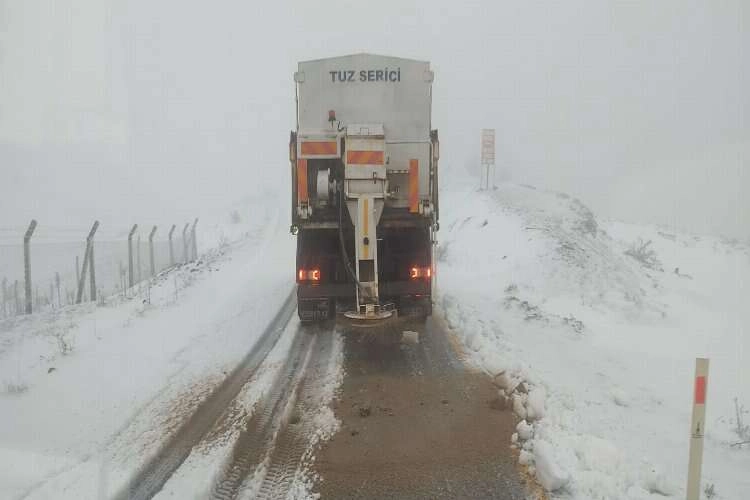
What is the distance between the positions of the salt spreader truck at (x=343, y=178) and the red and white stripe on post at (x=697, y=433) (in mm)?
4798

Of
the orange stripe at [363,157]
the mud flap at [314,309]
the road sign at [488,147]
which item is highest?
the road sign at [488,147]

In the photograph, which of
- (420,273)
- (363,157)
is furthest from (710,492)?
(363,157)

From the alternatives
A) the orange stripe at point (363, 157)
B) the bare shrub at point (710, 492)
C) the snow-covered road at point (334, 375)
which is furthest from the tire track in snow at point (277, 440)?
the bare shrub at point (710, 492)

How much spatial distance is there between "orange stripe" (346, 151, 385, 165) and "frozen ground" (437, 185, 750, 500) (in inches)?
111

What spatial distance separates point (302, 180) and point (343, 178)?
61 cm

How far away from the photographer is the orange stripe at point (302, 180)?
7.91m

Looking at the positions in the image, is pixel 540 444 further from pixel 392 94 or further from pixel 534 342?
pixel 392 94

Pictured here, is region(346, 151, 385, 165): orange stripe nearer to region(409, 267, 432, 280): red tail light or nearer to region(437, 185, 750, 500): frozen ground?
region(409, 267, 432, 280): red tail light

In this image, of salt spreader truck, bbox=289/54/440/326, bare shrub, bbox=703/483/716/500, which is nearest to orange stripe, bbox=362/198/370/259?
salt spreader truck, bbox=289/54/440/326

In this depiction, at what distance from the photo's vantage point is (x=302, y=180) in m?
7.92

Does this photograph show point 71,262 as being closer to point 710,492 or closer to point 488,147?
point 488,147

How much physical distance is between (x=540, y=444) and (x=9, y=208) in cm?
4337

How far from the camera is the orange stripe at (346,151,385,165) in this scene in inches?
293

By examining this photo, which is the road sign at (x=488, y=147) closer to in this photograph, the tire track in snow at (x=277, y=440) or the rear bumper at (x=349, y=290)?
the rear bumper at (x=349, y=290)
